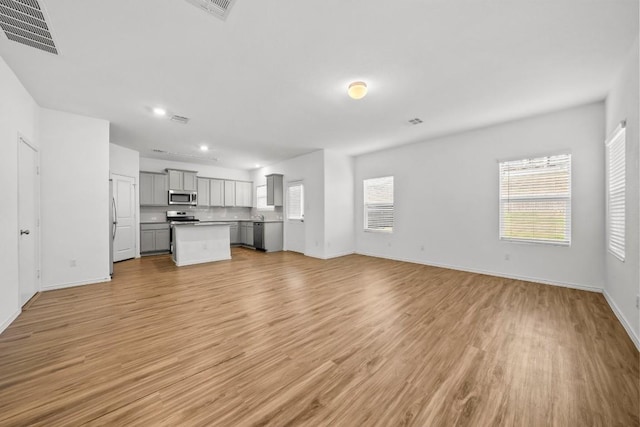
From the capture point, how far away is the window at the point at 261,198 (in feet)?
29.2

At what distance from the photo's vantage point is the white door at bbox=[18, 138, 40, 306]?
3.08 meters

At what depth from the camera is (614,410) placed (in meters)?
1.50

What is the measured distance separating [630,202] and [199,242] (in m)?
7.01

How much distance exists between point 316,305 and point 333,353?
1.08 metres

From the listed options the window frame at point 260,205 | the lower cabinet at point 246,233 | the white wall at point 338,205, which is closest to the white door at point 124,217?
the lower cabinet at point 246,233

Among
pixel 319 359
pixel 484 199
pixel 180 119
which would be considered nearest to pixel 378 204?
pixel 484 199

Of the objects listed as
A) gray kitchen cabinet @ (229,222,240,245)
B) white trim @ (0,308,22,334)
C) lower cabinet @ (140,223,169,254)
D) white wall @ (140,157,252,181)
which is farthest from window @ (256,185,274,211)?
white trim @ (0,308,22,334)

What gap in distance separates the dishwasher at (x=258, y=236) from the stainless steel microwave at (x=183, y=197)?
7.04 ft

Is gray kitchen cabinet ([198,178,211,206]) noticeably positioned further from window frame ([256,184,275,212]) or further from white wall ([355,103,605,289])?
white wall ([355,103,605,289])

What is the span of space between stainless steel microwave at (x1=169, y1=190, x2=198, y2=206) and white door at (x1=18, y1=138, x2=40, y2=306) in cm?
392

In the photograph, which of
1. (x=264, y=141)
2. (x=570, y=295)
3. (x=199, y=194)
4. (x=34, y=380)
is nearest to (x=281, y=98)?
(x=264, y=141)

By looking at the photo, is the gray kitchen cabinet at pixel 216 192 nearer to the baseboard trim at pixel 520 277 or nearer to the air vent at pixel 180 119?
the air vent at pixel 180 119

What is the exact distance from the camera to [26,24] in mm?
2098

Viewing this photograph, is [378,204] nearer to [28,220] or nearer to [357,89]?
[357,89]
